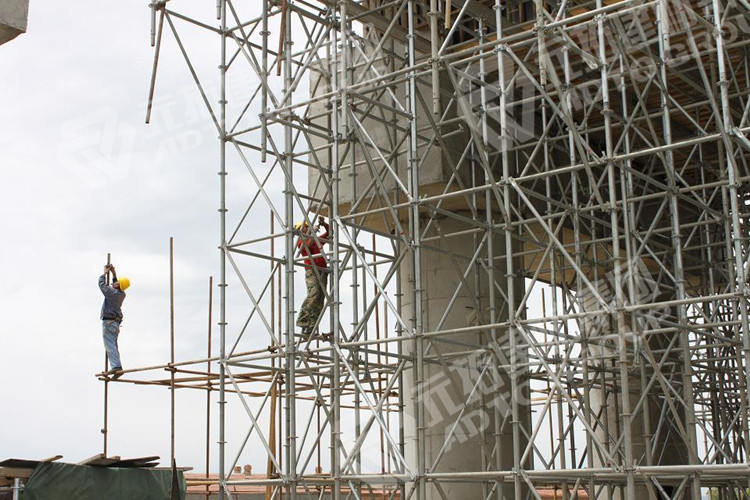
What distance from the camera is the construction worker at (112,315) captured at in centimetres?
2076

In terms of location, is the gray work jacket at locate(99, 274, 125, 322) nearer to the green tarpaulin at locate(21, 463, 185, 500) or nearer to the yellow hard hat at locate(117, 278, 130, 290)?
the yellow hard hat at locate(117, 278, 130, 290)

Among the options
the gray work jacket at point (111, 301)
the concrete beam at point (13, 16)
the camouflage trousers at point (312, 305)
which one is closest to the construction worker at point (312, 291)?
the camouflage trousers at point (312, 305)

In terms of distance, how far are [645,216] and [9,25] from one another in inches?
701

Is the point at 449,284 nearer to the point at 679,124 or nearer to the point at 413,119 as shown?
the point at 413,119

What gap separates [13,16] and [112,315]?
46.2 feet

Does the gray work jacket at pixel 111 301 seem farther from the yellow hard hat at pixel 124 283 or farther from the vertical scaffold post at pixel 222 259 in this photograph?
the vertical scaffold post at pixel 222 259

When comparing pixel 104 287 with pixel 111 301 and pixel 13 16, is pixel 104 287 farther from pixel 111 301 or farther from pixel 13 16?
pixel 13 16

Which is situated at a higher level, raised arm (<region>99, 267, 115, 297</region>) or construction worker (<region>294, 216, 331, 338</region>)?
raised arm (<region>99, 267, 115, 297</region>)

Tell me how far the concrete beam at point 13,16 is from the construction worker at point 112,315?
1350 cm

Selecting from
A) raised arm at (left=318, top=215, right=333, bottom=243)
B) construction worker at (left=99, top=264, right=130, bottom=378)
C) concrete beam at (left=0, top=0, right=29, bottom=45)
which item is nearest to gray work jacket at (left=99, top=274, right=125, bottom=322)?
construction worker at (left=99, top=264, right=130, bottom=378)

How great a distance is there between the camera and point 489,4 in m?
19.2

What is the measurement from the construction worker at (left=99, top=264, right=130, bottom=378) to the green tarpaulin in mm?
2508

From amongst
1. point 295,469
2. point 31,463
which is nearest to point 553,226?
point 295,469

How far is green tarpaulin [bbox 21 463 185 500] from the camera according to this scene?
17.1 metres
